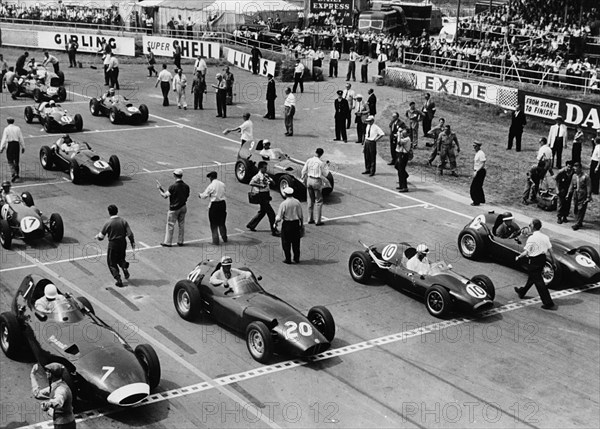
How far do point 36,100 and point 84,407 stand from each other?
1041 inches

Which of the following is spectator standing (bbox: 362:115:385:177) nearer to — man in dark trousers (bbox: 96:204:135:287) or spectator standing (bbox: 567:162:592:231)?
spectator standing (bbox: 567:162:592:231)

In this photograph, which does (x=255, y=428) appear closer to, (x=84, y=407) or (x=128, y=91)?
(x=84, y=407)

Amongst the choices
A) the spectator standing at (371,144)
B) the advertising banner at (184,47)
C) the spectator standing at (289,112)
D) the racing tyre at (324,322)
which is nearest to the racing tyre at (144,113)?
the spectator standing at (289,112)

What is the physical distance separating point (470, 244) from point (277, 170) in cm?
686

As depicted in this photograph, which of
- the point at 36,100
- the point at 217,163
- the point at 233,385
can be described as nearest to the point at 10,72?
the point at 36,100

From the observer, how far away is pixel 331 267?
19.5m

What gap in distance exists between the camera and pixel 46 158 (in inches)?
1041

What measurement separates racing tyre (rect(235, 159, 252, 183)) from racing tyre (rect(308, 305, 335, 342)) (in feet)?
36.9

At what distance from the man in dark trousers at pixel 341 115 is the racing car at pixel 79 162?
9288mm

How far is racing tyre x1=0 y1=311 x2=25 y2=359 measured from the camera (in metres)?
14.1

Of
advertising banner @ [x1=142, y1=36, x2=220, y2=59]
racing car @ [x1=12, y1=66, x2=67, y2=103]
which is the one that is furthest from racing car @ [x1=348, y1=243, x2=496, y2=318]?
advertising banner @ [x1=142, y1=36, x2=220, y2=59]

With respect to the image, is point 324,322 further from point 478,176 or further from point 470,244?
point 478,176

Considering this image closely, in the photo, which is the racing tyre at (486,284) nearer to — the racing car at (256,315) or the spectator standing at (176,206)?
the racing car at (256,315)

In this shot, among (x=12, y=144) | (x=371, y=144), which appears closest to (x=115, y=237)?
Result: (x=12, y=144)
